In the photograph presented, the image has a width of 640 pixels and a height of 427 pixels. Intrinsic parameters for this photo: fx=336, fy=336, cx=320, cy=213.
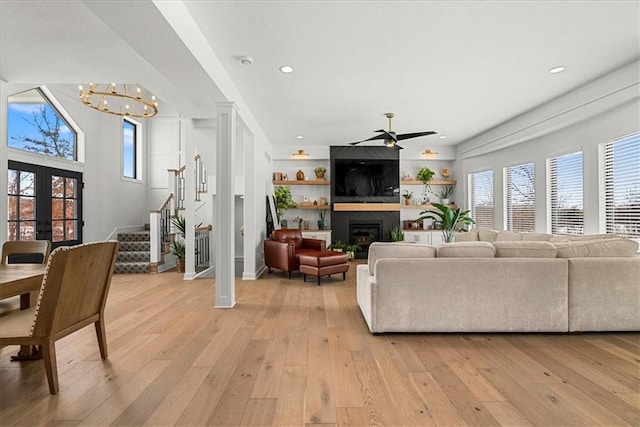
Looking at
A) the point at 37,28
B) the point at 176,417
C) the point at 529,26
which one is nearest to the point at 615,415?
the point at 176,417

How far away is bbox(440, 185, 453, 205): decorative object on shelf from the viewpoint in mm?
8719

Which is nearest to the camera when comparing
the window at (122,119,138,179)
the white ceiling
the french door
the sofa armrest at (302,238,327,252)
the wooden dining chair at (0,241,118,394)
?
the wooden dining chair at (0,241,118,394)

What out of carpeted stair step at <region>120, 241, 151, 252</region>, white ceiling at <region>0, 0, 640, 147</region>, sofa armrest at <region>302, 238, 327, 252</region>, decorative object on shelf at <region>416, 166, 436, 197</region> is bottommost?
carpeted stair step at <region>120, 241, 151, 252</region>

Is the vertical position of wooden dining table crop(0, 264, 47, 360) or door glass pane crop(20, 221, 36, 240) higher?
door glass pane crop(20, 221, 36, 240)

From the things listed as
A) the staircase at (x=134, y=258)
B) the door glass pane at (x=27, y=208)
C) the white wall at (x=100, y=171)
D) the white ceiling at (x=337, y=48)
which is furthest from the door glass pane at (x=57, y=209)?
the white ceiling at (x=337, y=48)

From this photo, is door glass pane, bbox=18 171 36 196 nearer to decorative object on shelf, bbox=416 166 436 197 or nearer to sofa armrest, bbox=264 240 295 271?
sofa armrest, bbox=264 240 295 271

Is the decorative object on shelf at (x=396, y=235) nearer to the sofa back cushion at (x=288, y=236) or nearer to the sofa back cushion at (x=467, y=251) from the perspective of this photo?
the sofa back cushion at (x=288, y=236)

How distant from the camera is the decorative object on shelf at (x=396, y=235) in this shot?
7.96m

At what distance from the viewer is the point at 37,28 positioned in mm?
2910

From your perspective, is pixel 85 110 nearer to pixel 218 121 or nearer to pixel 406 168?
pixel 218 121

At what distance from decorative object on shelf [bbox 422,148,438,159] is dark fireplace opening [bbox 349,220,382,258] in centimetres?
207

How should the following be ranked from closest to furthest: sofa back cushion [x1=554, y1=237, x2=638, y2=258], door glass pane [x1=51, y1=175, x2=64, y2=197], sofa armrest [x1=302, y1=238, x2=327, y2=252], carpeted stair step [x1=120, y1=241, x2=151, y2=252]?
1. sofa back cushion [x1=554, y1=237, x2=638, y2=258]
2. door glass pane [x1=51, y1=175, x2=64, y2=197]
3. sofa armrest [x1=302, y1=238, x2=327, y2=252]
4. carpeted stair step [x1=120, y1=241, x2=151, y2=252]

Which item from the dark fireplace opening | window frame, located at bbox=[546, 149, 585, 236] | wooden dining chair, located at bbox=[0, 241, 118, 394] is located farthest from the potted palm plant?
window frame, located at bbox=[546, 149, 585, 236]

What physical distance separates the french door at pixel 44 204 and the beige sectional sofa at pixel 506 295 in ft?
18.7
